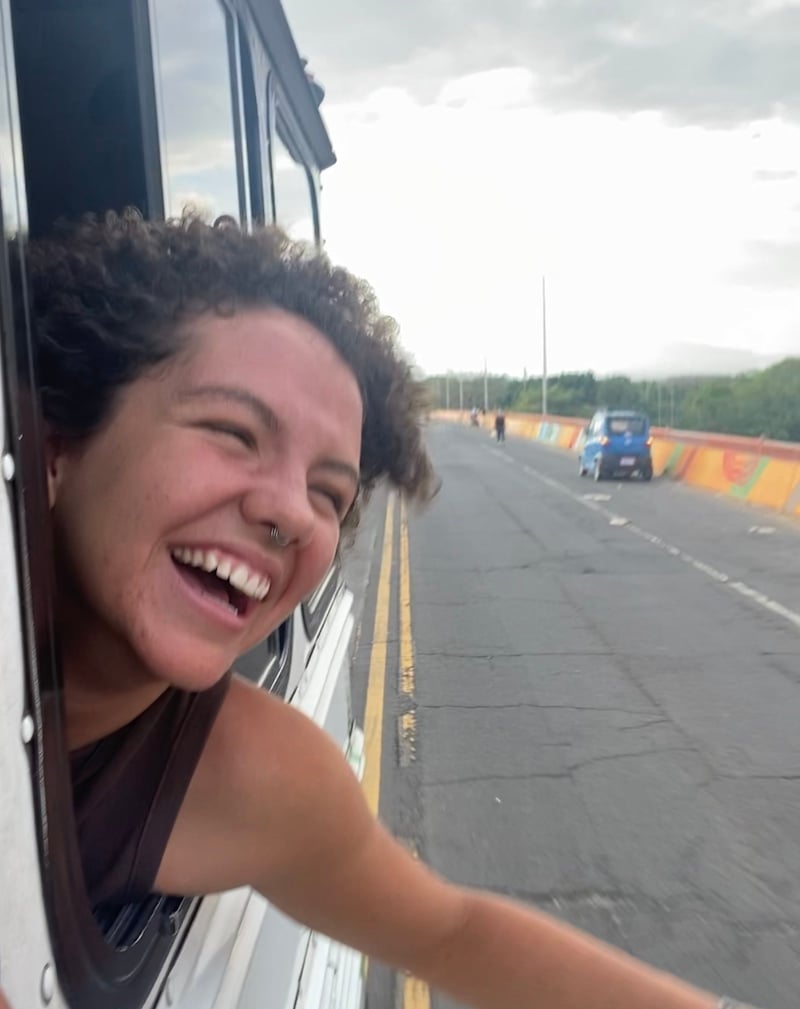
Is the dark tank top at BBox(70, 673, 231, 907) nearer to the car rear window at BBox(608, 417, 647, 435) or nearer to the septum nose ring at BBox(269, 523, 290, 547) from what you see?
the septum nose ring at BBox(269, 523, 290, 547)

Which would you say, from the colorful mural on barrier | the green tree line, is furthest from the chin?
the green tree line

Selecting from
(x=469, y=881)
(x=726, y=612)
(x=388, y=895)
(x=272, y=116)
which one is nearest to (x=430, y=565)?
(x=726, y=612)

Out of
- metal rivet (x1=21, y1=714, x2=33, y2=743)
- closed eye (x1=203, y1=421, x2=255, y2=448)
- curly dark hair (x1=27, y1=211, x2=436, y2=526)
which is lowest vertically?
metal rivet (x1=21, y1=714, x2=33, y2=743)

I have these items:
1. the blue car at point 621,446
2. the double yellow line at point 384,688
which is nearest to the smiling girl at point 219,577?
the double yellow line at point 384,688

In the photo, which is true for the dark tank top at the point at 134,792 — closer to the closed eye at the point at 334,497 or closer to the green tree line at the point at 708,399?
the closed eye at the point at 334,497

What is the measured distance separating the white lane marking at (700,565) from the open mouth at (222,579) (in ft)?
25.8

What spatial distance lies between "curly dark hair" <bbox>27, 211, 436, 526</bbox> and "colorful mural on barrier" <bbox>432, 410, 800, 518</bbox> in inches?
470

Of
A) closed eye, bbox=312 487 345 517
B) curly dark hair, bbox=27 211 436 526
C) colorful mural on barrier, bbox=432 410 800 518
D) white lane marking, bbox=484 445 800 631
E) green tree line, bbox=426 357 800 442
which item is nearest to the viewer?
curly dark hair, bbox=27 211 436 526

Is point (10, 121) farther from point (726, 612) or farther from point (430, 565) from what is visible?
point (430, 565)

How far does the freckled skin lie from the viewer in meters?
1.30

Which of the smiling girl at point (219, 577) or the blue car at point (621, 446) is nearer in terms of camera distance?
the smiling girl at point (219, 577)

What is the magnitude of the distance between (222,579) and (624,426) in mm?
22958

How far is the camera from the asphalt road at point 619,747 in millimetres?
3861

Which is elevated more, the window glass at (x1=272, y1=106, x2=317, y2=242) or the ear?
the window glass at (x1=272, y1=106, x2=317, y2=242)
